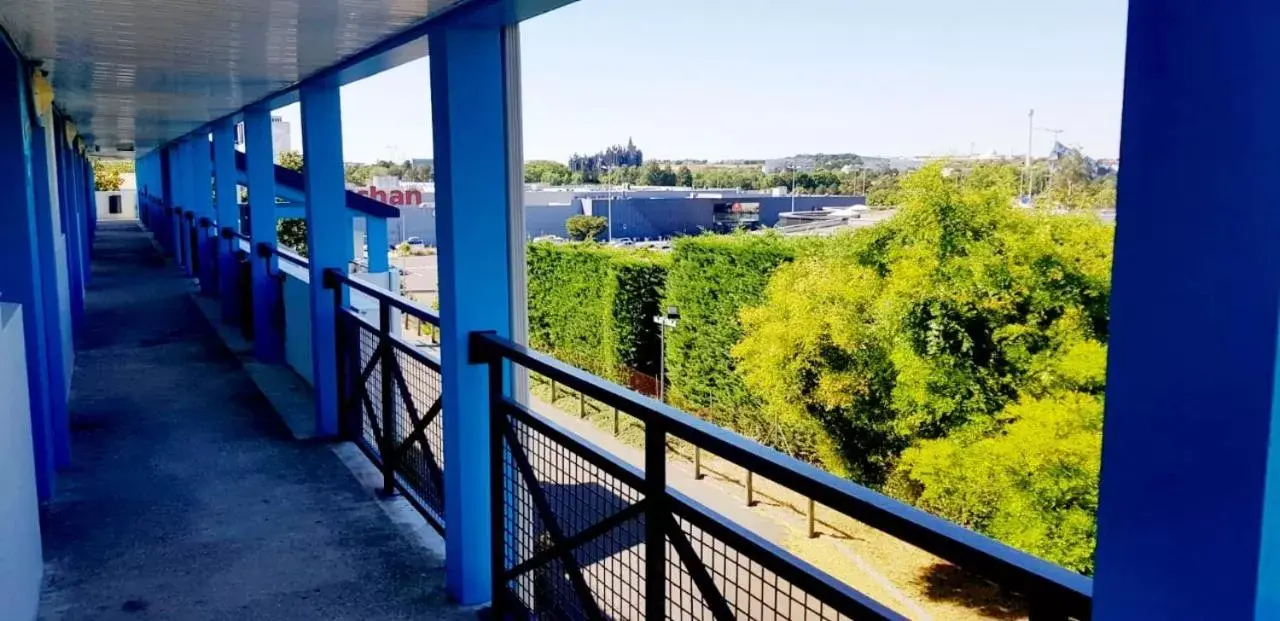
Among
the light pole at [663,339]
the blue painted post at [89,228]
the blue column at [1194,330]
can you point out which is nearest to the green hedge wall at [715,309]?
the light pole at [663,339]

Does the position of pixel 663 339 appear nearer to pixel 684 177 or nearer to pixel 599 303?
pixel 599 303

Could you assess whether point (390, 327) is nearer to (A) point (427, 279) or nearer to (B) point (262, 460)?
(B) point (262, 460)

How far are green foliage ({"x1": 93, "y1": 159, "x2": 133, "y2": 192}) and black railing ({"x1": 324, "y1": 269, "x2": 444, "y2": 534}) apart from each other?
3709cm

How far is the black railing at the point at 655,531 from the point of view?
51.7 inches

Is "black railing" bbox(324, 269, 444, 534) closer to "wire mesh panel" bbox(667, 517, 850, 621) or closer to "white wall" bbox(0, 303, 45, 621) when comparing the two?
"white wall" bbox(0, 303, 45, 621)

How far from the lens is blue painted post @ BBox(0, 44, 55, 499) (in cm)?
433

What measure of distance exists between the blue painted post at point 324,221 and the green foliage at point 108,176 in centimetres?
3667

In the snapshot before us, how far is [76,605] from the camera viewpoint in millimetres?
3229

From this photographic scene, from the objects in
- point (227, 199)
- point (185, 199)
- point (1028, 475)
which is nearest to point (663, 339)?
point (1028, 475)

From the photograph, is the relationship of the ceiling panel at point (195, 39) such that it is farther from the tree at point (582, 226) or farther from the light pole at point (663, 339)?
the tree at point (582, 226)

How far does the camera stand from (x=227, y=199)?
10.1 m

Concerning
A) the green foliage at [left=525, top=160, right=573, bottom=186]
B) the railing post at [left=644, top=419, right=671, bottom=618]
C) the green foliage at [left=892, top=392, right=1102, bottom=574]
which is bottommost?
the green foliage at [left=892, top=392, right=1102, bottom=574]

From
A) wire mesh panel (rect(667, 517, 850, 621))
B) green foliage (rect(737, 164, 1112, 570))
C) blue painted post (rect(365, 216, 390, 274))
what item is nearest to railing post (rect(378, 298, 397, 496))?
wire mesh panel (rect(667, 517, 850, 621))

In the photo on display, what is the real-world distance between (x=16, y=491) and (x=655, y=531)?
A: 189 centimetres
